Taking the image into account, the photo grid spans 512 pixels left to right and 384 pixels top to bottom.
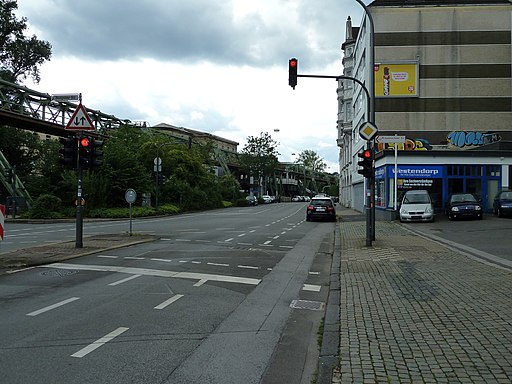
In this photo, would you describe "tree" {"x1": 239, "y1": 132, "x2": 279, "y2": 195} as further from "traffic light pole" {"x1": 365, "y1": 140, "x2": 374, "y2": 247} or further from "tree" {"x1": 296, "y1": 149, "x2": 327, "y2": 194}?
"traffic light pole" {"x1": 365, "y1": 140, "x2": 374, "y2": 247}

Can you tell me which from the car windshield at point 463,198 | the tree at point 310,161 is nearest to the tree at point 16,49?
the car windshield at point 463,198

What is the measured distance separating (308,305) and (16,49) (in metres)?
46.0

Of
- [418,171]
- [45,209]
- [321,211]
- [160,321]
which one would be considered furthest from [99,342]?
[45,209]

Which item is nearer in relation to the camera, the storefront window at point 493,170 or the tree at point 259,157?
the storefront window at point 493,170

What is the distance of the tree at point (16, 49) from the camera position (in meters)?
43.4

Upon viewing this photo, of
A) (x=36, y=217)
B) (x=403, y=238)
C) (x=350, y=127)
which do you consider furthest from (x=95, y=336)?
(x=350, y=127)

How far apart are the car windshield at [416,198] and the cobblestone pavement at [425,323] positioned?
15.8 m

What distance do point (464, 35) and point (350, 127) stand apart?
2364 cm

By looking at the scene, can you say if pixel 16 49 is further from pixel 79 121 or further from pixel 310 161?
pixel 310 161

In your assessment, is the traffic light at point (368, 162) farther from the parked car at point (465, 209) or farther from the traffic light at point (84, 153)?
the parked car at point (465, 209)

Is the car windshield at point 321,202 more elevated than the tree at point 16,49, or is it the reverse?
the tree at point 16,49

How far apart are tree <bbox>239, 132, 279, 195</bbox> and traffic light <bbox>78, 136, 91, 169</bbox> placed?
240 ft

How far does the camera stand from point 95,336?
5.79m

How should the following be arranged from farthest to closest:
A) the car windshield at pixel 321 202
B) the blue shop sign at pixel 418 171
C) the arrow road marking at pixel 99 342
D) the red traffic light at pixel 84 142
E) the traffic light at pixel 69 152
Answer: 1. the car windshield at pixel 321 202
2. the blue shop sign at pixel 418 171
3. the red traffic light at pixel 84 142
4. the traffic light at pixel 69 152
5. the arrow road marking at pixel 99 342
